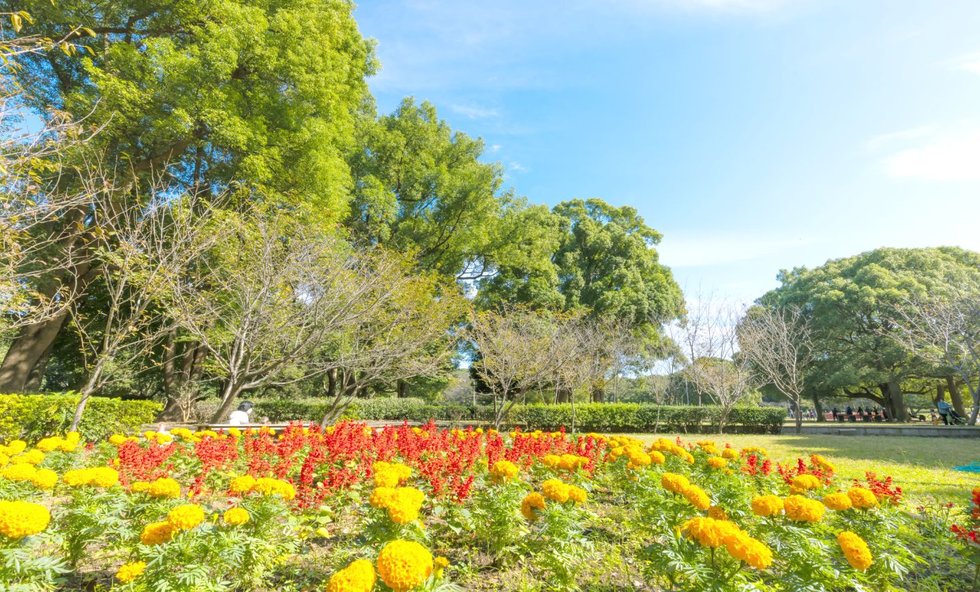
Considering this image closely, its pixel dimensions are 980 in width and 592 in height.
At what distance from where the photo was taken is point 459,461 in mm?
3416

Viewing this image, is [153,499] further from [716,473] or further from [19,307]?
[19,307]

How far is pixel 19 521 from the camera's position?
6.03 ft

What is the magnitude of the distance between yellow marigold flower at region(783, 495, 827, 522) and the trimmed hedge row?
45.1 feet

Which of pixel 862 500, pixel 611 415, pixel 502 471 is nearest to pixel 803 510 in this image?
pixel 862 500

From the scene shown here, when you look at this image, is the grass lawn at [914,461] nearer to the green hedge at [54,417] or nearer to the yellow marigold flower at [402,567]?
the yellow marigold flower at [402,567]

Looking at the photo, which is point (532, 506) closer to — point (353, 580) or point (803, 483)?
point (353, 580)

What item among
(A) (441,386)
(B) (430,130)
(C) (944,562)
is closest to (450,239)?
(B) (430,130)

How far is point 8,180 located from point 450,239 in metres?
14.8

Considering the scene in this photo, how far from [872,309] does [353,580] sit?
30.5 metres

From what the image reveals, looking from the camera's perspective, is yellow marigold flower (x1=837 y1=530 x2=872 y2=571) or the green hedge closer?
yellow marigold flower (x1=837 y1=530 x2=872 y2=571)

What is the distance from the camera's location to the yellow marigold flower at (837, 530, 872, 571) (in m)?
2.05

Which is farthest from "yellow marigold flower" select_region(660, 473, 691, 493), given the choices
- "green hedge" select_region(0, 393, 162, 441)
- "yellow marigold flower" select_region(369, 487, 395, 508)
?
"green hedge" select_region(0, 393, 162, 441)

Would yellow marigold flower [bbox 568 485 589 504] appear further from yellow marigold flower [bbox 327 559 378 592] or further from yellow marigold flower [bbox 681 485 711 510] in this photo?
yellow marigold flower [bbox 327 559 378 592]

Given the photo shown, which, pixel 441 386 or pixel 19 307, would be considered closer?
pixel 19 307
